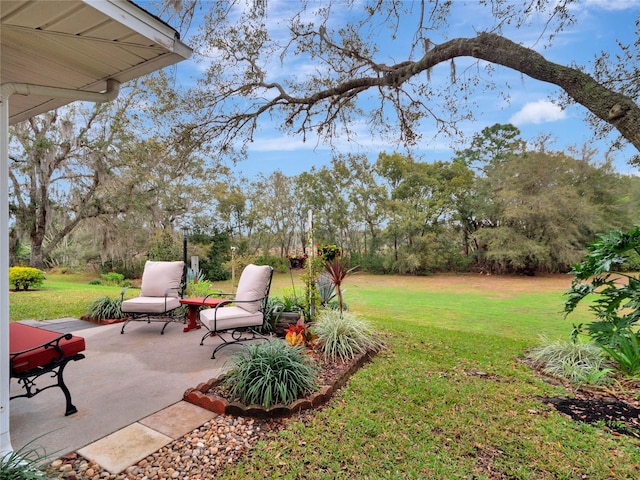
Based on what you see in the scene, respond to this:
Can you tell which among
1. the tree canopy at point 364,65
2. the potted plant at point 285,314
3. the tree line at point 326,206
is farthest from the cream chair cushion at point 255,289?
the tree line at point 326,206

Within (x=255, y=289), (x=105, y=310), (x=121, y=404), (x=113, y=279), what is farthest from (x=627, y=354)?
(x=113, y=279)

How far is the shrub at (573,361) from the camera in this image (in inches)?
130

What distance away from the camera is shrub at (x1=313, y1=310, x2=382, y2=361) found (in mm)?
3590

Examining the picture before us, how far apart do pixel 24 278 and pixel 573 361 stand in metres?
11.8

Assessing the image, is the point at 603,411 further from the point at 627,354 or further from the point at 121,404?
the point at 121,404

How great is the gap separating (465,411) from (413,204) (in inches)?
627

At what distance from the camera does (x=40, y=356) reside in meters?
2.28

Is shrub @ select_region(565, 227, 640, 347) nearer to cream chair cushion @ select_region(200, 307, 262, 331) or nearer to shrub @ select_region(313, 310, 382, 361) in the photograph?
shrub @ select_region(313, 310, 382, 361)

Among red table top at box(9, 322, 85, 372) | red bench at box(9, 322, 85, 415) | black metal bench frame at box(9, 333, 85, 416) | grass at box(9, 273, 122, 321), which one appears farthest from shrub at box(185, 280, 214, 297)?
black metal bench frame at box(9, 333, 85, 416)

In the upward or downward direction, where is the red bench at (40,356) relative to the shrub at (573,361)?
upward

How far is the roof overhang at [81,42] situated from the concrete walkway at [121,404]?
7.08 feet

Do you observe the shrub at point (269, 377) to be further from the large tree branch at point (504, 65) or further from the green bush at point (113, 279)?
the green bush at point (113, 279)

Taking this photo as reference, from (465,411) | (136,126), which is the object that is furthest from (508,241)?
(136,126)

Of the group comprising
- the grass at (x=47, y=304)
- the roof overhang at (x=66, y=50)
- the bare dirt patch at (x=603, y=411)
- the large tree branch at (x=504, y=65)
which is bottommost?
the bare dirt patch at (x=603, y=411)
